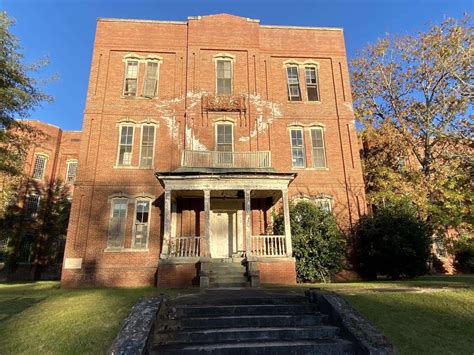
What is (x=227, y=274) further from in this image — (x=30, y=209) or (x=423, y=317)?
(x=30, y=209)

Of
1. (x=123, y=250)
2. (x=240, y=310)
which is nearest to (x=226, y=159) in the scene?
(x=123, y=250)

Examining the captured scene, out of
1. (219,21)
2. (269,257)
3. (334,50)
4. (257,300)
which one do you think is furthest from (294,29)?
(257,300)

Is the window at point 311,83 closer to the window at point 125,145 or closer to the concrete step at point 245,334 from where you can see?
the window at point 125,145

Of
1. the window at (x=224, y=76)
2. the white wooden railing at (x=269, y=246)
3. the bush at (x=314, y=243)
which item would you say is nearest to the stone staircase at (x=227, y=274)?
the white wooden railing at (x=269, y=246)

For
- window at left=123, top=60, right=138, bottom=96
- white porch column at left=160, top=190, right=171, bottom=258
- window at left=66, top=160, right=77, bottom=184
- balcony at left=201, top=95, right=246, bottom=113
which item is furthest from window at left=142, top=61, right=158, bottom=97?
window at left=66, top=160, right=77, bottom=184

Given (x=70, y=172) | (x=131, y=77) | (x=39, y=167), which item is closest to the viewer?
(x=131, y=77)

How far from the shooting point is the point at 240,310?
7.32 meters

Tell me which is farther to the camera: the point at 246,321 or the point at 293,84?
the point at 293,84

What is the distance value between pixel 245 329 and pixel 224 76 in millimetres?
15225

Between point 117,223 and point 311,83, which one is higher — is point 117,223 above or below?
below

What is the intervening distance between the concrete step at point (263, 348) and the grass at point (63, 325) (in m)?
1.31

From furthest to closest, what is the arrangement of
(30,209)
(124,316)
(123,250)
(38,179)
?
(38,179) < (30,209) < (123,250) < (124,316)

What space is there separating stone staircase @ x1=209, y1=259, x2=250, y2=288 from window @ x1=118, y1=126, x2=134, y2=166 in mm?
7352

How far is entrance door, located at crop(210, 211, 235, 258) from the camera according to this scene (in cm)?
1606
